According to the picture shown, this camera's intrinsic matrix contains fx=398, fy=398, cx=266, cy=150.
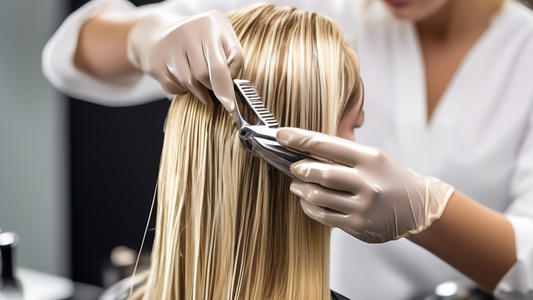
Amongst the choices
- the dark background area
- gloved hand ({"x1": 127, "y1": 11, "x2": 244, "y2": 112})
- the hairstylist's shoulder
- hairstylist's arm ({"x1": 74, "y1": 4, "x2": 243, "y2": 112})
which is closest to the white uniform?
the hairstylist's shoulder

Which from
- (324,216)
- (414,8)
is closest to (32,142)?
(324,216)

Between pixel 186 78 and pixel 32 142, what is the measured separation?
86 centimetres

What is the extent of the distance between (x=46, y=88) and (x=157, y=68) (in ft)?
2.27

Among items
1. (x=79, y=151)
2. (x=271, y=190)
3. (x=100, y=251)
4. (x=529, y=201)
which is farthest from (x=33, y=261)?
(x=529, y=201)

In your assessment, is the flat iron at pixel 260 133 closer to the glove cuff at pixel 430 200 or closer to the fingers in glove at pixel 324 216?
the fingers in glove at pixel 324 216

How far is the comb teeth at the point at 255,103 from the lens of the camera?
530 mm

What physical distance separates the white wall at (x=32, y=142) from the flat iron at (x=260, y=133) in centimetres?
87

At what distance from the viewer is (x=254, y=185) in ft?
1.92

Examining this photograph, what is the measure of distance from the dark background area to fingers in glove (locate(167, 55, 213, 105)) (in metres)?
0.42

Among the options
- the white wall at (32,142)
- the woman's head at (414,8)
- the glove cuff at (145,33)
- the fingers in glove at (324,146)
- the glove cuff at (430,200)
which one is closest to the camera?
the fingers in glove at (324,146)

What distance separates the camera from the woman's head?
0.86 m

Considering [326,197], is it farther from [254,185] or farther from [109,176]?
[109,176]

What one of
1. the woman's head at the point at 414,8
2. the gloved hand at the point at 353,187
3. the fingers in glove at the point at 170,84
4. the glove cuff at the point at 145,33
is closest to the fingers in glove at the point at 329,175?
the gloved hand at the point at 353,187

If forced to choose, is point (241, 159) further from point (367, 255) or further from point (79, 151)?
point (79, 151)
